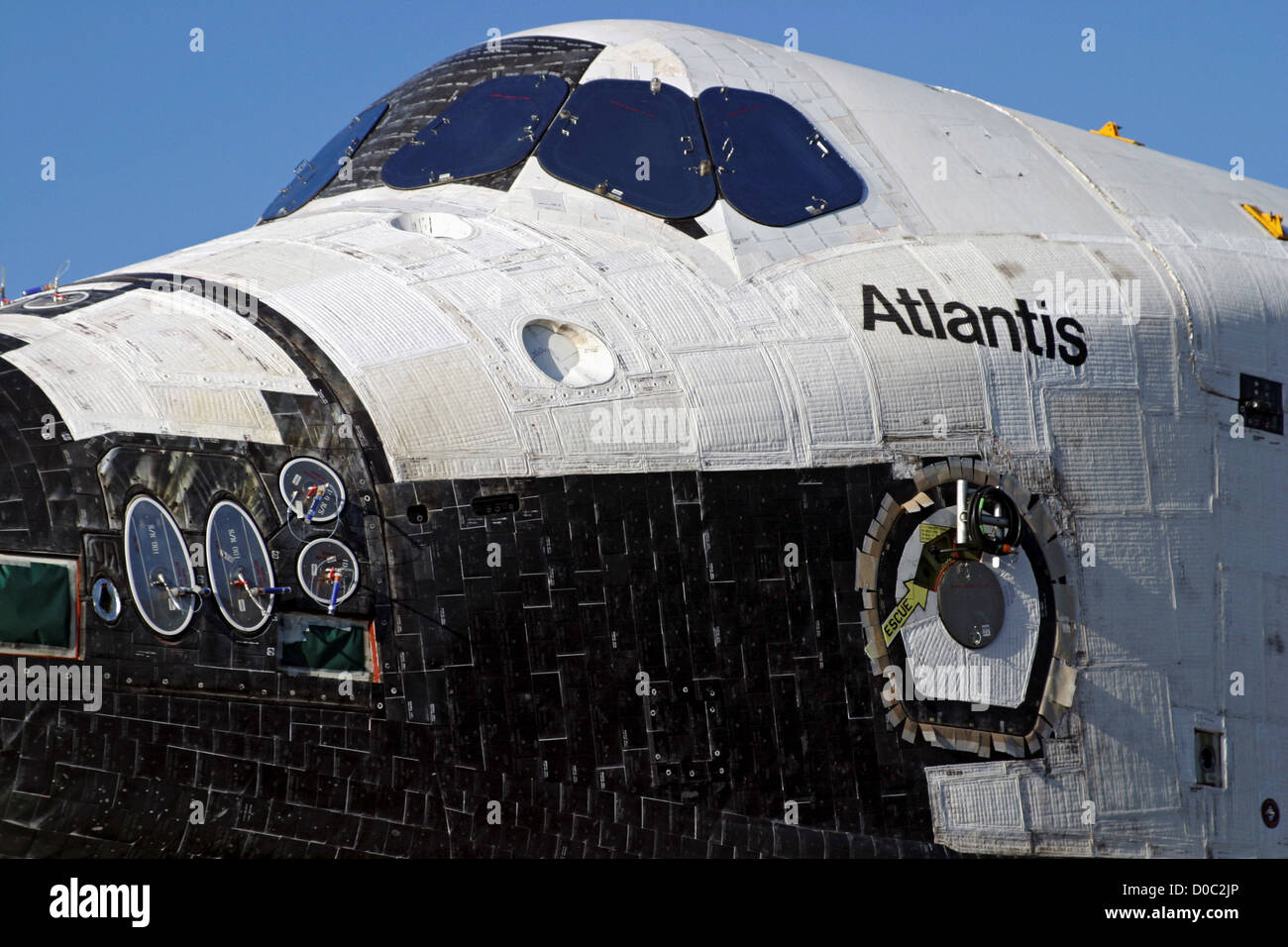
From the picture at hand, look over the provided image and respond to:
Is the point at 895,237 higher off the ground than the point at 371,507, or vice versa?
the point at 895,237

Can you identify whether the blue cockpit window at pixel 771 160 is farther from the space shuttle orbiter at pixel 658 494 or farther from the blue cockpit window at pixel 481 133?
the blue cockpit window at pixel 481 133

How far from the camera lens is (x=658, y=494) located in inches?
322

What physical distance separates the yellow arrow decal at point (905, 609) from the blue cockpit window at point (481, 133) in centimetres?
394

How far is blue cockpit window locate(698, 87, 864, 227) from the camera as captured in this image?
32.9 feet

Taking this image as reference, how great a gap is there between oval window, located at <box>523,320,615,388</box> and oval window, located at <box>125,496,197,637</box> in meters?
2.25

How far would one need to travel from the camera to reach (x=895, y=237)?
1012cm

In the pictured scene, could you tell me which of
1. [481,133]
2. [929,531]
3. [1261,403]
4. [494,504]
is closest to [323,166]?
[481,133]

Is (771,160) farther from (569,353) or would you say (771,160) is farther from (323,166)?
(323,166)

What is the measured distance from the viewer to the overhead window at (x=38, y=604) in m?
6.56

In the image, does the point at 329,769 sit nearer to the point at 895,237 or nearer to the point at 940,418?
the point at 940,418

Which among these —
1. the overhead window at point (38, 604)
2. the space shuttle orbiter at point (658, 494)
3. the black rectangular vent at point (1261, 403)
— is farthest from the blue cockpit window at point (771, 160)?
the overhead window at point (38, 604)

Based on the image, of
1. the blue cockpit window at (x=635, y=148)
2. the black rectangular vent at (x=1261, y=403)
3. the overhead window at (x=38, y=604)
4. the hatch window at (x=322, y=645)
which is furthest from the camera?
the black rectangular vent at (x=1261, y=403)
